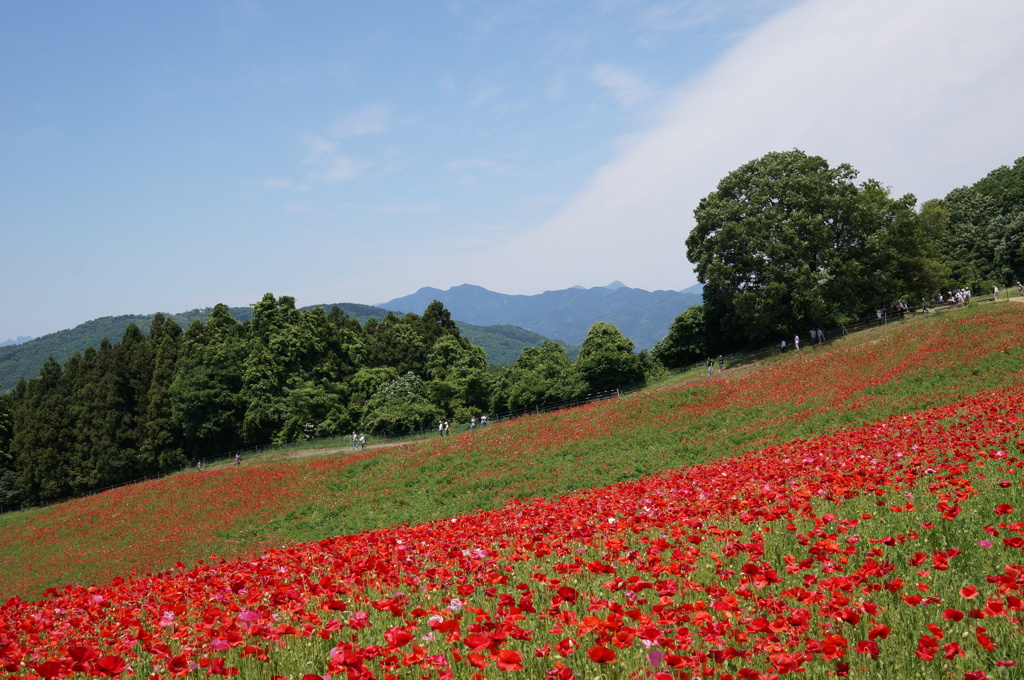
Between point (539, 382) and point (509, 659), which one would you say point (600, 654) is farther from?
point (539, 382)

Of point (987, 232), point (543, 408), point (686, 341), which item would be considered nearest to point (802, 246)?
point (686, 341)

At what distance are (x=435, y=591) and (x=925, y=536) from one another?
4.75 metres

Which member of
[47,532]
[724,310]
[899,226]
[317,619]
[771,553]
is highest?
[899,226]

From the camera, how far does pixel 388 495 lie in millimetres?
27969

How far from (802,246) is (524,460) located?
26.7 meters

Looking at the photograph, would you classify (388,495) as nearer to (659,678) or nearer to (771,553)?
(771,553)

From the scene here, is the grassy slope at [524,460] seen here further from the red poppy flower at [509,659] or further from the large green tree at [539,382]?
the red poppy flower at [509,659]

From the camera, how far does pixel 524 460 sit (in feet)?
94.9

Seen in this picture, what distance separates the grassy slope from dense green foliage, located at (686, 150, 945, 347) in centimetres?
492

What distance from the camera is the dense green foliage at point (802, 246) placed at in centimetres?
4144

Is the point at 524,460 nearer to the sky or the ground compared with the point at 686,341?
nearer to the ground

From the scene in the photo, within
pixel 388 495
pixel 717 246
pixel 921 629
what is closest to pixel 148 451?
pixel 388 495

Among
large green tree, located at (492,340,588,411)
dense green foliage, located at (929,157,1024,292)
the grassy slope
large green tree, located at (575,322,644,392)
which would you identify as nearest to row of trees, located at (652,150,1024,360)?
the grassy slope

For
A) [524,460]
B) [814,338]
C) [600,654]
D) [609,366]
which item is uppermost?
[814,338]
